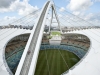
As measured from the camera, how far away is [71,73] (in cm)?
1720

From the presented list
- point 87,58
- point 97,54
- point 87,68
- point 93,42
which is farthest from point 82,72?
point 93,42

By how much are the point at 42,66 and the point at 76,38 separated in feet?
85.5

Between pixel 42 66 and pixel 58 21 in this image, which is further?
pixel 58 21

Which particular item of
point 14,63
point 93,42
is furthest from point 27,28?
→ point 93,42

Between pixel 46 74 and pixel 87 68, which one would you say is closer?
pixel 87 68

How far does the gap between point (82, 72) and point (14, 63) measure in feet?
61.9

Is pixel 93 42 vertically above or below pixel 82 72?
above

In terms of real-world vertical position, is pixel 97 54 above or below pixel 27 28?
below

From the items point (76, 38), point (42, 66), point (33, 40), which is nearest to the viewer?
point (33, 40)

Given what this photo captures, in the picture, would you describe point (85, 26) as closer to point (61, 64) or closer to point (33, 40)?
point (61, 64)

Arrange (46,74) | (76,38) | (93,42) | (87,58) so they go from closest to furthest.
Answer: (87,58) < (46,74) < (93,42) < (76,38)

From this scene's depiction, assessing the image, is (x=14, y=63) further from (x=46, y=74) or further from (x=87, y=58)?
(x=87, y=58)

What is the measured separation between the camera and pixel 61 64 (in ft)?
104

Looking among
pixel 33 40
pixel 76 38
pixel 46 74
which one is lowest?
pixel 46 74
